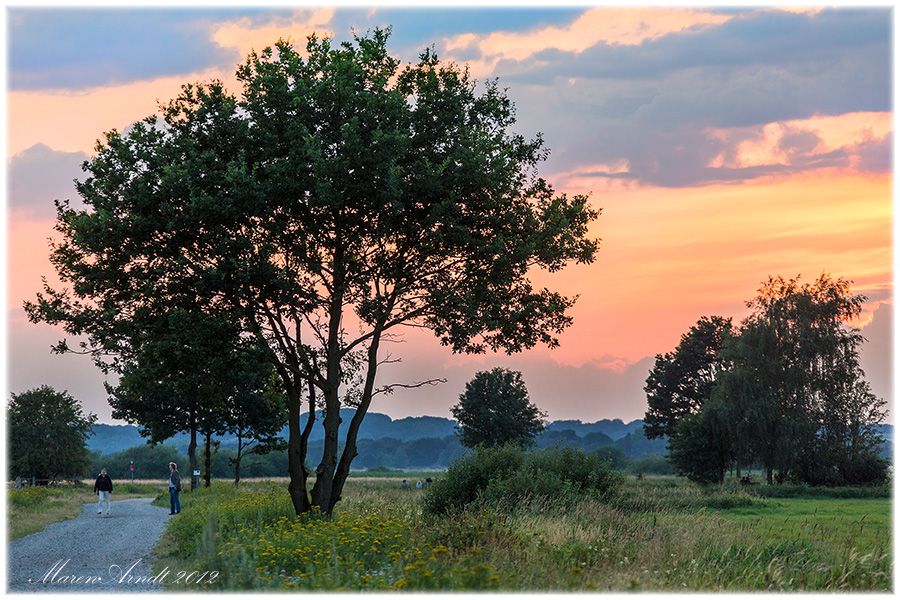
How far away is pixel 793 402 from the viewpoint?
167 ft

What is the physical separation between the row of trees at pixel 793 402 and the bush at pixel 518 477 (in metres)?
33.4

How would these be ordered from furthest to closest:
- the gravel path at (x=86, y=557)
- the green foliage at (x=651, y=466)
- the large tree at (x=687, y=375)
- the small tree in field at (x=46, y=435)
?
the green foliage at (x=651, y=466) < the large tree at (x=687, y=375) < the small tree in field at (x=46, y=435) < the gravel path at (x=86, y=557)

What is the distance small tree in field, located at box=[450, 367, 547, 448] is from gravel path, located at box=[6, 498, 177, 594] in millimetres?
57399

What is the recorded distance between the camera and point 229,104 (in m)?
17.6

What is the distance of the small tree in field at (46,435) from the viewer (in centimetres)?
6281

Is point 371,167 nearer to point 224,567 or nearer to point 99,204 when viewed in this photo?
point 99,204

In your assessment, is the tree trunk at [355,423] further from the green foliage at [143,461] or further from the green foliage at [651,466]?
the green foliage at [143,461]

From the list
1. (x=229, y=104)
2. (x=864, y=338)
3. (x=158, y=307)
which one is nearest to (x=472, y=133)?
(x=229, y=104)

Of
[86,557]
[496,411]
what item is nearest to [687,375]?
[496,411]

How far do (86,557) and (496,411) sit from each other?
6778cm

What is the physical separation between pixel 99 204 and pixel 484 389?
223ft

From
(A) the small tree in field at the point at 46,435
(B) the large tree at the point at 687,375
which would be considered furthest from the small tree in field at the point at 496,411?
(A) the small tree in field at the point at 46,435

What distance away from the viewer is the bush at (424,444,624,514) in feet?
61.7

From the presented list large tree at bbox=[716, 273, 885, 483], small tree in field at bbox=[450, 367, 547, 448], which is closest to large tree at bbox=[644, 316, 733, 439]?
small tree in field at bbox=[450, 367, 547, 448]
